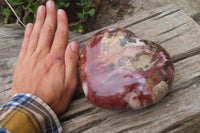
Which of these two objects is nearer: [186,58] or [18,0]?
[186,58]

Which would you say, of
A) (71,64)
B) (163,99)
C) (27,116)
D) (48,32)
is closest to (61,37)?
(48,32)

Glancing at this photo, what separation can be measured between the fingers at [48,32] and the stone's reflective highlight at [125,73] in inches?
14.2

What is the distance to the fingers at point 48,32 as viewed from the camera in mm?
1269

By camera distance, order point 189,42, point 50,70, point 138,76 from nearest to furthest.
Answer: point 138,76 → point 50,70 → point 189,42

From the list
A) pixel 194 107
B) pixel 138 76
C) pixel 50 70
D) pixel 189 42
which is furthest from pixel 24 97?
pixel 189 42

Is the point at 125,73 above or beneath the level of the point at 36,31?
beneath

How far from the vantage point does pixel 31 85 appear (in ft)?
3.66

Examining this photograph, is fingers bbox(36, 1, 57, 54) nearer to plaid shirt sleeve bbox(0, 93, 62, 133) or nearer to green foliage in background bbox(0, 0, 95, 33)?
Answer: plaid shirt sleeve bbox(0, 93, 62, 133)

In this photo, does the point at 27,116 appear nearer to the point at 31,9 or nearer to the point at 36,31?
the point at 36,31

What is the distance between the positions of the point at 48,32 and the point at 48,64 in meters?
0.25

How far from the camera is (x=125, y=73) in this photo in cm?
93

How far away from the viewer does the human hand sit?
110cm

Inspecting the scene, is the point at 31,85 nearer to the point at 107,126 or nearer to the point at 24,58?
the point at 24,58

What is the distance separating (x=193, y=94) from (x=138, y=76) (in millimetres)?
384
